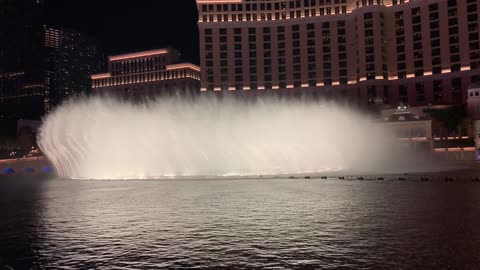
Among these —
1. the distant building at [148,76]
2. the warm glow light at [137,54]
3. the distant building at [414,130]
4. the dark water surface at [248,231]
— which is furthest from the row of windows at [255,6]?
the dark water surface at [248,231]

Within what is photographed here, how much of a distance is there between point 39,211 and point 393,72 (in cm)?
11734

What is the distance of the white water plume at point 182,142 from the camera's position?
4706 centimetres

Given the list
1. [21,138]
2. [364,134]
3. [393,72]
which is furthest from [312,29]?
[21,138]

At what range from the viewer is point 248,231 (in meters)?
15.3

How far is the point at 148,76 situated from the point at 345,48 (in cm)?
7463

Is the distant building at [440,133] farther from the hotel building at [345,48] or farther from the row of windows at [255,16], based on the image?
the row of windows at [255,16]

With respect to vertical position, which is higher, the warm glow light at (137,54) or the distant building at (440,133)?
the warm glow light at (137,54)

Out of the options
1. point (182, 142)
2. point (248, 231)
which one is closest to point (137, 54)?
point (182, 142)

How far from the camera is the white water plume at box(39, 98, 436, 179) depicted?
47.1 metres

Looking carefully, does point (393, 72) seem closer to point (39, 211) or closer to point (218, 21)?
point (218, 21)

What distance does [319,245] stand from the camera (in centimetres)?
1304

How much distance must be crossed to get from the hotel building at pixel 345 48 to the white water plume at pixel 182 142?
2566 inches

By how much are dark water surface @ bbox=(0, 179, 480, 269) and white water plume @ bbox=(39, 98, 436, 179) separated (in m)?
20.8

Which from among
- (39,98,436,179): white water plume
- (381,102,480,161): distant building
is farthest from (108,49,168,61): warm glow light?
(39,98,436,179): white water plume
